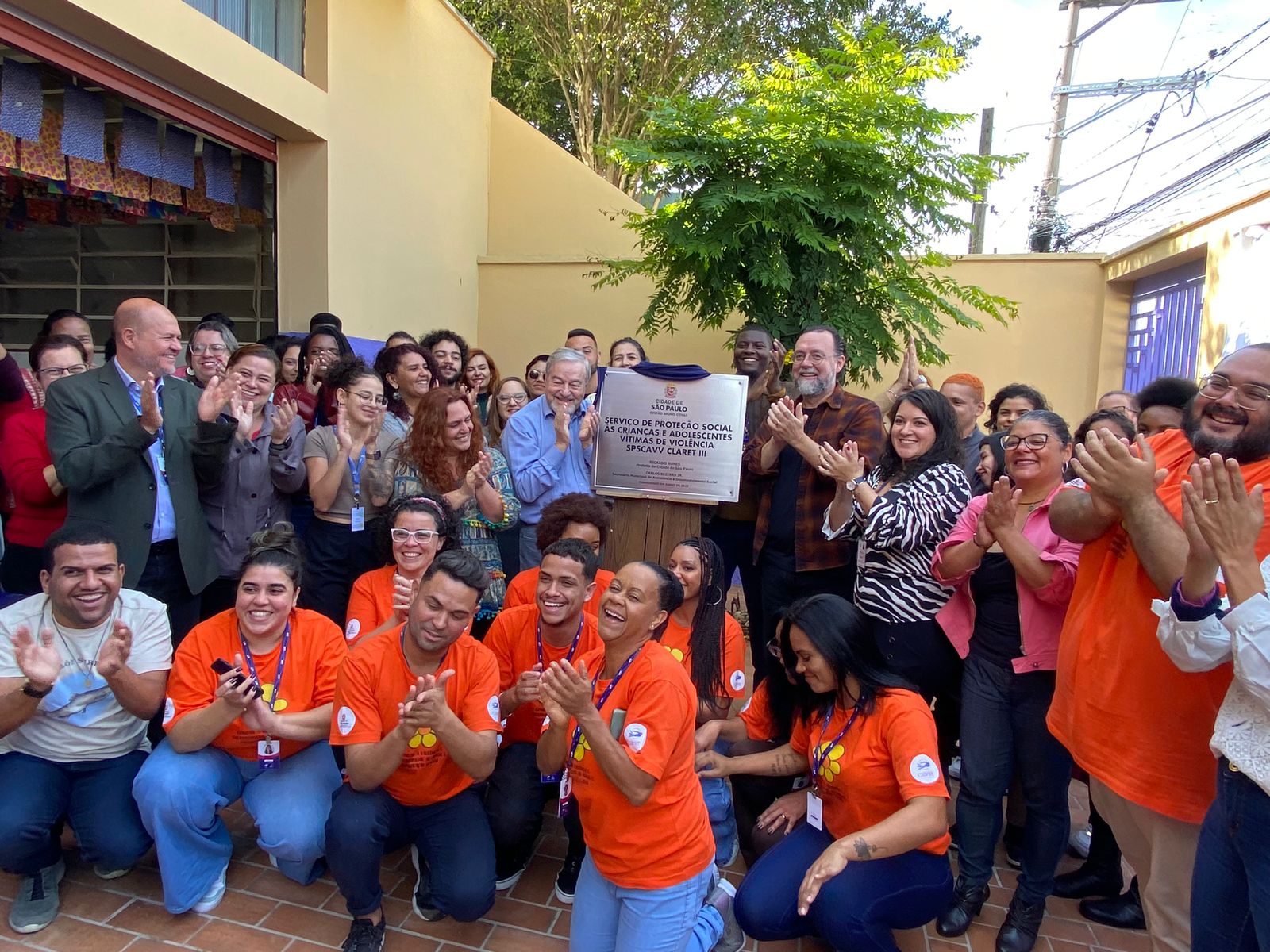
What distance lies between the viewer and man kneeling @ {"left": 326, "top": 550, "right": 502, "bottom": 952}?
2773 millimetres

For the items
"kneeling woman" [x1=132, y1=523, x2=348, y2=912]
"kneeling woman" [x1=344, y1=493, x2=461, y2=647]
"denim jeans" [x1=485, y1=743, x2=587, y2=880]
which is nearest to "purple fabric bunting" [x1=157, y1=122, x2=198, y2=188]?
"kneeling woman" [x1=344, y1=493, x2=461, y2=647]

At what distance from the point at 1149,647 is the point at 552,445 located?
2887mm

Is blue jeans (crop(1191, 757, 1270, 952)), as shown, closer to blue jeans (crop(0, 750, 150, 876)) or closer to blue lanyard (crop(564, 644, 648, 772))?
blue lanyard (crop(564, 644, 648, 772))

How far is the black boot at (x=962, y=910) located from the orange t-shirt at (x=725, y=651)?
1.05 meters

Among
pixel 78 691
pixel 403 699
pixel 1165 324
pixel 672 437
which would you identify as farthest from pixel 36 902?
pixel 1165 324

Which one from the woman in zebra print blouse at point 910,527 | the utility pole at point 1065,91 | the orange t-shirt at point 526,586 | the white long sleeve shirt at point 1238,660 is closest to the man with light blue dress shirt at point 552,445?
the orange t-shirt at point 526,586

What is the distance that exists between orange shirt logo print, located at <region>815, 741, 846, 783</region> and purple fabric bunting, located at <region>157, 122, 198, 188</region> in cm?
640

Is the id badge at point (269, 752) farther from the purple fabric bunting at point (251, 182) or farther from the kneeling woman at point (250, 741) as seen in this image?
the purple fabric bunting at point (251, 182)

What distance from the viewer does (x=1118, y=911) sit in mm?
3100

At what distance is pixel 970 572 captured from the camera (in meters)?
3.13

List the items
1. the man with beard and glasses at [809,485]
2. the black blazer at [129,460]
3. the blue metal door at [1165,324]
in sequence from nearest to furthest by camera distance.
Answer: the black blazer at [129,460] → the man with beard and glasses at [809,485] → the blue metal door at [1165,324]

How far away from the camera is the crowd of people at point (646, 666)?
2.18m

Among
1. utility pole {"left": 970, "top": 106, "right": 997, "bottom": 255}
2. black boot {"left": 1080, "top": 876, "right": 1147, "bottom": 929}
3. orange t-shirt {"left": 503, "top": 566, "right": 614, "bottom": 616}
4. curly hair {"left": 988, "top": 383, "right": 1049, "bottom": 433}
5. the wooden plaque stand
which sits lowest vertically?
black boot {"left": 1080, "top": 876, "right": 1147, "bottom": 929}

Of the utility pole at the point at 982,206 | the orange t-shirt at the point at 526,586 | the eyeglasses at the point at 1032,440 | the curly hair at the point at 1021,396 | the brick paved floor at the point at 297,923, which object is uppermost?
the utility pole at the point at 982,206
